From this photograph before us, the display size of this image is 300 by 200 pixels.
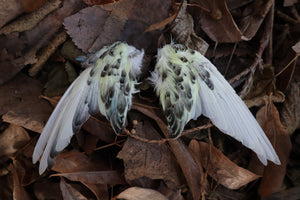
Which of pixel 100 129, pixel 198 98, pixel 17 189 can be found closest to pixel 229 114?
pixel 198 98

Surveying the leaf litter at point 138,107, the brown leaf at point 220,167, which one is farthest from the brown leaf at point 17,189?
the brown leaf at point 220,167

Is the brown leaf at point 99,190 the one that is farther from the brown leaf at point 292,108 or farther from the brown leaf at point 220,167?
the brown leaf at point 292,108

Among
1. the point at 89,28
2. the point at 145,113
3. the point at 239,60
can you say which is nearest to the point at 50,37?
the point at 89,28

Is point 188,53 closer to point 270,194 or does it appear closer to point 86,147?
point 86,147

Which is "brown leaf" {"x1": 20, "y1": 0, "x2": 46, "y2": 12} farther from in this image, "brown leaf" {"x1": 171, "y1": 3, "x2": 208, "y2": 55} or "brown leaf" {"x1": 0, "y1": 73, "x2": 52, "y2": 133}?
"brown leaf" {"x1": 171, "y1": 3, "x2": 208, "y2": 55}

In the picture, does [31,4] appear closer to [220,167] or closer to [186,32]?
[186,32]
